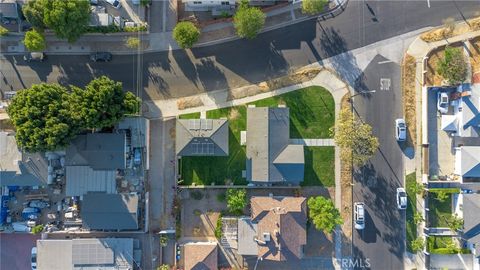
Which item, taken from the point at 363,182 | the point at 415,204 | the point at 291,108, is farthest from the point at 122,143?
the point at 415,204

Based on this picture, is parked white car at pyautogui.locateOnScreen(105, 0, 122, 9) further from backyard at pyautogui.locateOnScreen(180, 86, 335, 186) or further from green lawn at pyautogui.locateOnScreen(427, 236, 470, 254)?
green lawn at pyautogui.locateOnScreen(427, 236, 470, 254)

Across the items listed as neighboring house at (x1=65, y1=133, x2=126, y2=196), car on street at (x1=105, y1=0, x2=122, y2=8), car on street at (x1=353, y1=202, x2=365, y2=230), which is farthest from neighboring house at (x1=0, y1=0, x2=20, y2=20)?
car on street at (x1=353, y1=202, x2=365, y2=230)

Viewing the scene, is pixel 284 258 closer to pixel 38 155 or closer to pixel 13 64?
pixel 38 155

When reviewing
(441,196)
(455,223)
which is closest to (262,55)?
(441,196)

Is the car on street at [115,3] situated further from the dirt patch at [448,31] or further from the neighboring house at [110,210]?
the dirt patch at [448,31]

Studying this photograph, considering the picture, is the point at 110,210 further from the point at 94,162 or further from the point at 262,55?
the point at 262,55
